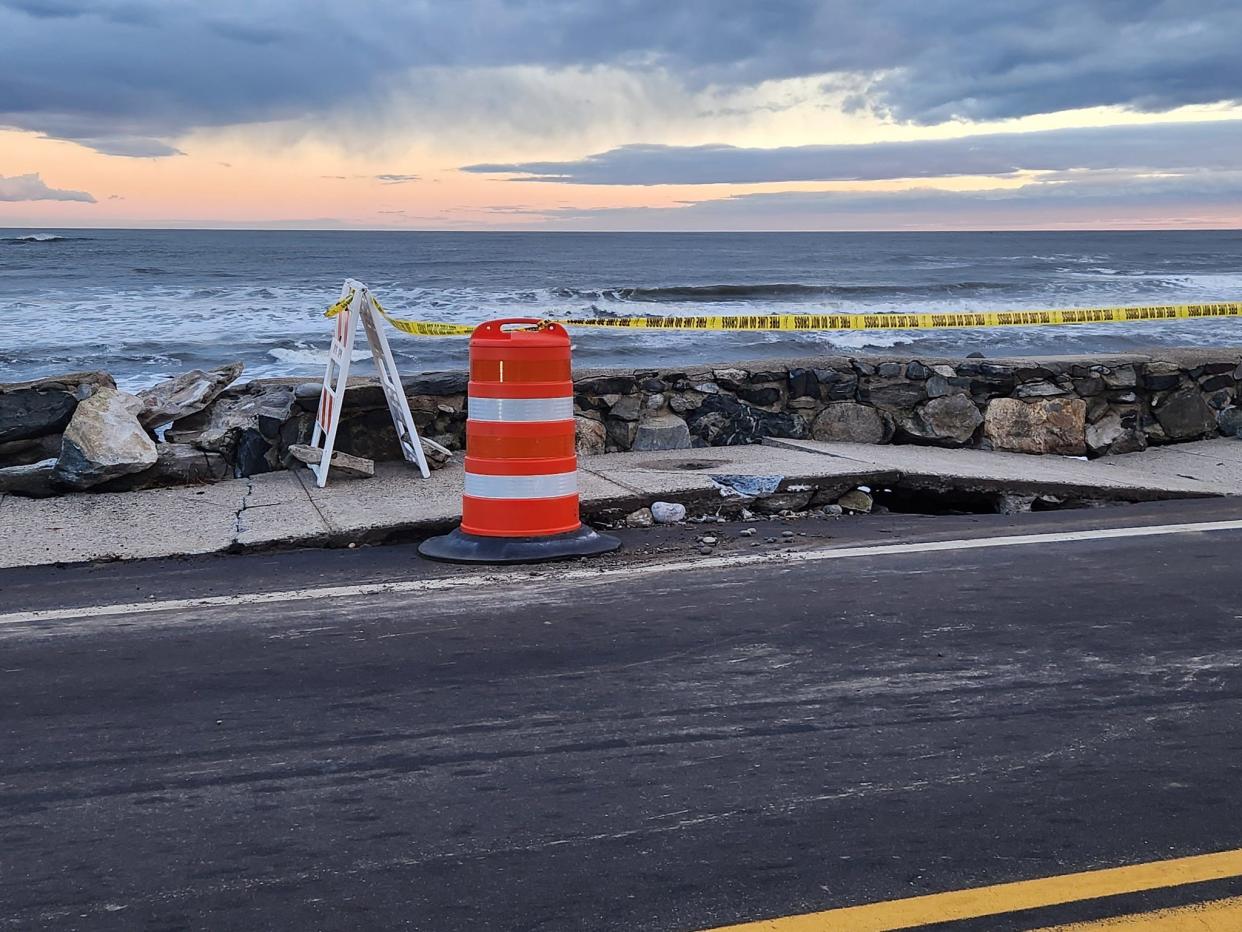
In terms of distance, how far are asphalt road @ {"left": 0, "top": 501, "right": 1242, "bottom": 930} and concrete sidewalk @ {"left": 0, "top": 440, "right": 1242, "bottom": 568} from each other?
1.99 ft

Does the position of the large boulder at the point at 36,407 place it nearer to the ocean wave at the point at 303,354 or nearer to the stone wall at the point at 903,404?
the stone wall at the point at 903,404

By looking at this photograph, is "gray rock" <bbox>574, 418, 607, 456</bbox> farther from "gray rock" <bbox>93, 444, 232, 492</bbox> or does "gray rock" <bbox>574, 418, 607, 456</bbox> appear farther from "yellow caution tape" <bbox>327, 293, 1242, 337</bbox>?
"gray rock" <bbox>93, 444, 232, 492</bbox>

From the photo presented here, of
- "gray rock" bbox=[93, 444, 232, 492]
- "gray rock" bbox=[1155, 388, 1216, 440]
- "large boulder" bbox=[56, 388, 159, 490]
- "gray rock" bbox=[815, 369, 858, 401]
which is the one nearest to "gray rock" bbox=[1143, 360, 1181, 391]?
"gray rock" bbox=[1155, 388, 1216, 440]

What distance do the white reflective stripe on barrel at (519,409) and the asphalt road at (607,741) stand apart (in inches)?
34.4

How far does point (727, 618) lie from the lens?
17.0 ft

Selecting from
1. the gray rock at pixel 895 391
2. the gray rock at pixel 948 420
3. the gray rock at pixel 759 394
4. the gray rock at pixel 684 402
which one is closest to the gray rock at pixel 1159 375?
the gray rock at pixel 948 420

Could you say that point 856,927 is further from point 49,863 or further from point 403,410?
point 403,410

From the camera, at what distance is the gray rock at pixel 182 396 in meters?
8.32

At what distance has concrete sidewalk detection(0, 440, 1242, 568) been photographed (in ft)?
21.8

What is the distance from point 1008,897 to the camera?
9.50ft

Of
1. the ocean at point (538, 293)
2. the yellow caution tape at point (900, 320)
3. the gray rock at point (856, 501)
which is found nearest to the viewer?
the gray rock at point (856, 501)

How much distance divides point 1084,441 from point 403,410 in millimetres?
4996

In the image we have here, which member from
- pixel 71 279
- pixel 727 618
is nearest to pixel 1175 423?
pixel 727 618

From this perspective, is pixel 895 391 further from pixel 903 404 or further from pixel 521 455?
pixel 521 455
